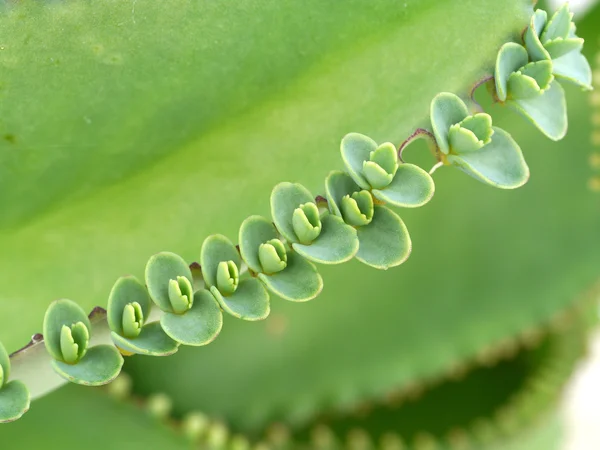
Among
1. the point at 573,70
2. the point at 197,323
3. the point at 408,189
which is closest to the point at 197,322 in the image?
the point at 197,323

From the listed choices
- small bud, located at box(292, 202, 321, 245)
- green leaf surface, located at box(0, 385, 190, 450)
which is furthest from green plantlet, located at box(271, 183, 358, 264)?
green leaf surface, located at box(0, 385, 190, 450)

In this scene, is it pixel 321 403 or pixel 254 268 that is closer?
→ pixel 254 268

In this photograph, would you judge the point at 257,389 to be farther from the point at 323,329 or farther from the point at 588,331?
the point at 588,331

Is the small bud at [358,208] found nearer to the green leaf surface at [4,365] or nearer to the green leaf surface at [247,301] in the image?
the green leaf surface at [247,301]

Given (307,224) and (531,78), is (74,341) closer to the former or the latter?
(307,224)

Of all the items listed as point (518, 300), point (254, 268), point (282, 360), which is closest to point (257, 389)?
point (282, 360)

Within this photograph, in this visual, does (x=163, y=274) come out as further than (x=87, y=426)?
No
